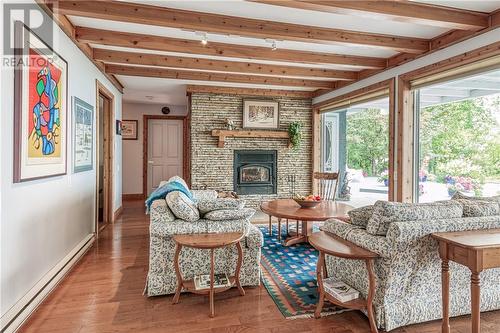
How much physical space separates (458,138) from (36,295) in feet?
15.0

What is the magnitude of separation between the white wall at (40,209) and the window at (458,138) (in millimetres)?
4233

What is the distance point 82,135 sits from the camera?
3543mm

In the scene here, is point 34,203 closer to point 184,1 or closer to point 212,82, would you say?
point 184,1

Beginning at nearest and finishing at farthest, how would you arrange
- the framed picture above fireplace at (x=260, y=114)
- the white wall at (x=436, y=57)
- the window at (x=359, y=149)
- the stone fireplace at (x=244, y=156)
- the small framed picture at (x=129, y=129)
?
the white wall at (x=436, y=57) < the window at (x=359, y=149) < the stone fireplace at (x=244, y=156) < the framed picture above fireplace at (x=260, y=114) < the small framed picture at (x=129, y=129)

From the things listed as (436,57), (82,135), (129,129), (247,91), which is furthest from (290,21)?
(129,129)

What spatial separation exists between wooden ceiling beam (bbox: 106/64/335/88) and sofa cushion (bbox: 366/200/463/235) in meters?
3.80

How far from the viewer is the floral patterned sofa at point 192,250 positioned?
2475mm

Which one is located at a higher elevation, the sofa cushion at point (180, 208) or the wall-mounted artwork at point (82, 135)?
the wall-mounted artwork at point (82, 135)

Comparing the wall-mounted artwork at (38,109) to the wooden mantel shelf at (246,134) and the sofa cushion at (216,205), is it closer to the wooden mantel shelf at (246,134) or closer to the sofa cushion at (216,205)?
the sofa cushion at (216,205)

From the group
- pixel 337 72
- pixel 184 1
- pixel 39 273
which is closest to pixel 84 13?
pixel 184 1

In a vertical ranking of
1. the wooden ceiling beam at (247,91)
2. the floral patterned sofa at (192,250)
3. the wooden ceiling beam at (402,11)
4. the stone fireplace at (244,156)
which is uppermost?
the wooden ceiling beam at (247,91)

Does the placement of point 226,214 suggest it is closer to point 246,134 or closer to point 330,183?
point 330,183

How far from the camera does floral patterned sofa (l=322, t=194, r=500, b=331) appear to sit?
197cm

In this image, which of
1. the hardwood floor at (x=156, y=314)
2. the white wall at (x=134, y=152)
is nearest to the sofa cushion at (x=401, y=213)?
the hardwood floor at (x=156, y=314)
